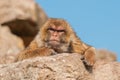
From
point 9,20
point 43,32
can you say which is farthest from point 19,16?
point 43,32

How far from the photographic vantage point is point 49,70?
23.6 feet

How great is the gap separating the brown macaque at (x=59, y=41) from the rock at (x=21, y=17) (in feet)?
57.9

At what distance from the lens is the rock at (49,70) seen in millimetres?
7172

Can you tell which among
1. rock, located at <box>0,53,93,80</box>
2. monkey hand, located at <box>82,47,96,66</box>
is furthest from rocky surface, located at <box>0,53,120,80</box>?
monkey hand, located at <box>82,47,96,66</box>

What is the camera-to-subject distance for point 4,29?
27.6m

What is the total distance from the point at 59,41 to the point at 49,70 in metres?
2.77

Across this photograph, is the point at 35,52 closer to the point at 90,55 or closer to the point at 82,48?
the point at 90,55

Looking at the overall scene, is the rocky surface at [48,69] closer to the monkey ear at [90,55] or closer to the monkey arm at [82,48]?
the monkey ear at [90,55]

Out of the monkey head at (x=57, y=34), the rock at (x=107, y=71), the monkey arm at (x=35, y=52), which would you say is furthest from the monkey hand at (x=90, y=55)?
the monkey arm at (x=35, y=52)

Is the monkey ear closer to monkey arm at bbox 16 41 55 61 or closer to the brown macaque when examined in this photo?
the brown macaque

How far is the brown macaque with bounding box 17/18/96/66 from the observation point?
966 centimetres

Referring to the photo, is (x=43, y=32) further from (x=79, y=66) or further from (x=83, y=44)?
(x=79, y=66)

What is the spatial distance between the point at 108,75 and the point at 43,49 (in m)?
1.29

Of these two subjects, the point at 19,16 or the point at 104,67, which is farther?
the point at 19,16
